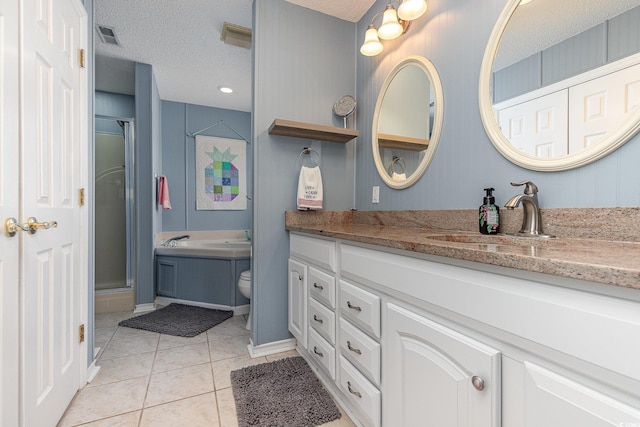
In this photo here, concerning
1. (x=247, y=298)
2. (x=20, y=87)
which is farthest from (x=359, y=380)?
(x=247, y=298)

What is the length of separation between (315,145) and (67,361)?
1.87 meters

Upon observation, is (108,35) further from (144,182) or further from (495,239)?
(495,239)

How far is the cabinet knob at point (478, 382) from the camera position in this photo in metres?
0.66

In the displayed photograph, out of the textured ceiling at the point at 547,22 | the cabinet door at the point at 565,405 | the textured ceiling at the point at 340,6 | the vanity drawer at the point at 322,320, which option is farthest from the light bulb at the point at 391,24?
the cabinet door at the point at 565,405

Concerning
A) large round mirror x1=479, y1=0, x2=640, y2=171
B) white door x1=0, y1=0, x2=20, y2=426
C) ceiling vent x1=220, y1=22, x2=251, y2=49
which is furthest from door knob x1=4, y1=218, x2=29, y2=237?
ceiling vent x1=220, y1=22, x2=251, y2=49

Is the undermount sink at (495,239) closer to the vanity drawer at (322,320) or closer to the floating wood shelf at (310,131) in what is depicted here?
the vanity drawer at (322,320)

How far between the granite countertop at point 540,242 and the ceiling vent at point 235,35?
1625mm

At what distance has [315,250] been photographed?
156 cm

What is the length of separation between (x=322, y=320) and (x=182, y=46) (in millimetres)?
2699

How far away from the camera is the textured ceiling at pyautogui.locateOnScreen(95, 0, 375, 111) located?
6.88 ft

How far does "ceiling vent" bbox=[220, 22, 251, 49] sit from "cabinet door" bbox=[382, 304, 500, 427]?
8.01 feet

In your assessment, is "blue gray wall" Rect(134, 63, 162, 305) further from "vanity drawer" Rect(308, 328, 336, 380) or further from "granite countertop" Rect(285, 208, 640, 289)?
"vanity drawer" Rect(308, 328, 336, 380)

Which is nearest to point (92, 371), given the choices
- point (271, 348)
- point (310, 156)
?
point (271, 348)

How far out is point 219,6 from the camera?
82.9 inches
